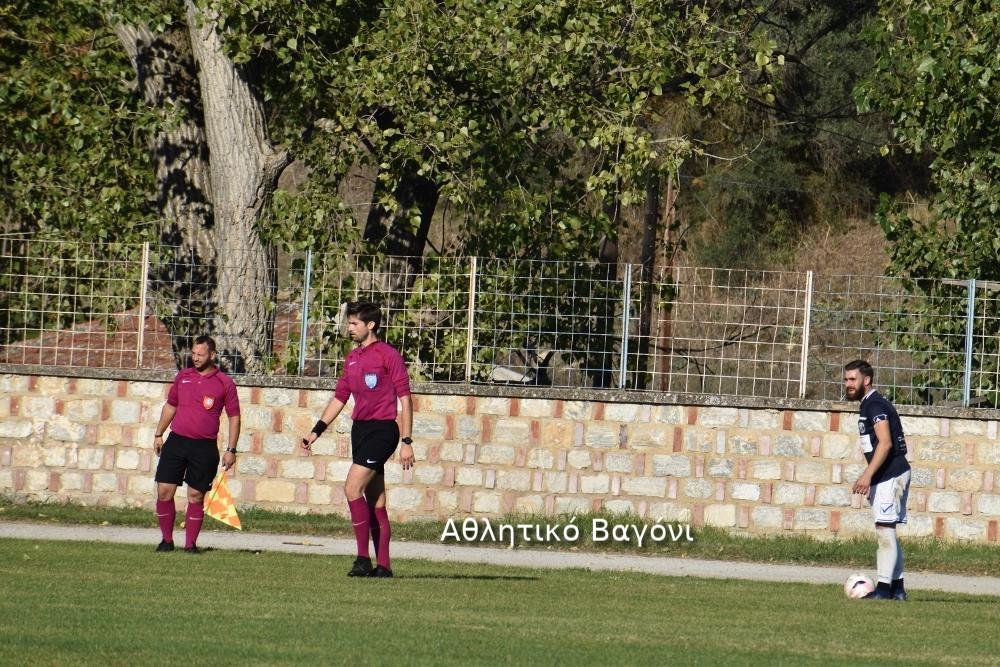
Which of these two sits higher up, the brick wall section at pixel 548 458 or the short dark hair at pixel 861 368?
the short dark hair at pixel 861 368

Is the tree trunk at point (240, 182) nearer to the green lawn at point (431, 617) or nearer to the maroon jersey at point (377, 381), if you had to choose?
the green lawn at point (431, 617)

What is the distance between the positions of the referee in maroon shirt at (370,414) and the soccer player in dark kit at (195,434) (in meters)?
2.23

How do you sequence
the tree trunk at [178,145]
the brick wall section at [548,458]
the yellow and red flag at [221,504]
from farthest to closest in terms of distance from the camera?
1. the tree trunk at [178,145]
2. the brick wall section at [548,458]
3. the yellow and red flag at [221,504]

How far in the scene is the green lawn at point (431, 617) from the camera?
7.75 meters

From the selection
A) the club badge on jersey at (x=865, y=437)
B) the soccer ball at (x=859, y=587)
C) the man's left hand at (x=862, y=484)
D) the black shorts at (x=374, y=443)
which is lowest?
the soccer ball at (x=859, y=587)

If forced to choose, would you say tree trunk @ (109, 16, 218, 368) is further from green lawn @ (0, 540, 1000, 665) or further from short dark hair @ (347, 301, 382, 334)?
short dark hair @ (347, 301, 382, 334)

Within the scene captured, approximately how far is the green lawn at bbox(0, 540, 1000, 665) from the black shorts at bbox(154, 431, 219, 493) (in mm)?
761

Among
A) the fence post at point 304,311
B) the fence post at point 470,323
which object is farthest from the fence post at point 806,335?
the fence post at point 304,311

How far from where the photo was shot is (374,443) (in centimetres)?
1134

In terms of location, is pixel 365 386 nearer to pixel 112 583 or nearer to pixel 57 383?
pixel 112 583

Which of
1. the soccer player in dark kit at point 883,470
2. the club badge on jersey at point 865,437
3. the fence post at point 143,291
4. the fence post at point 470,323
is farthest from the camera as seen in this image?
the fence post at point 143,291

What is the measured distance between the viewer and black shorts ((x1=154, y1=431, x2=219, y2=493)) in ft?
44.2

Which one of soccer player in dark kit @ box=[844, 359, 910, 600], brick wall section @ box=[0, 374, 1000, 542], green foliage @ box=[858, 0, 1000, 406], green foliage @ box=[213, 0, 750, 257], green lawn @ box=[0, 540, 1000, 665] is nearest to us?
green lawn @ box=[0, 540, 1000, 665]

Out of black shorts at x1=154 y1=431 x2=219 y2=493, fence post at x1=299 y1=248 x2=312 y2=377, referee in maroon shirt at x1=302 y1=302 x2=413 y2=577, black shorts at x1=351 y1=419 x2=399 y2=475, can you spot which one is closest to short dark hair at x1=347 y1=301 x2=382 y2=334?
referee in maroon shirt at x1=302 y1=302 x2=413 y2=577
